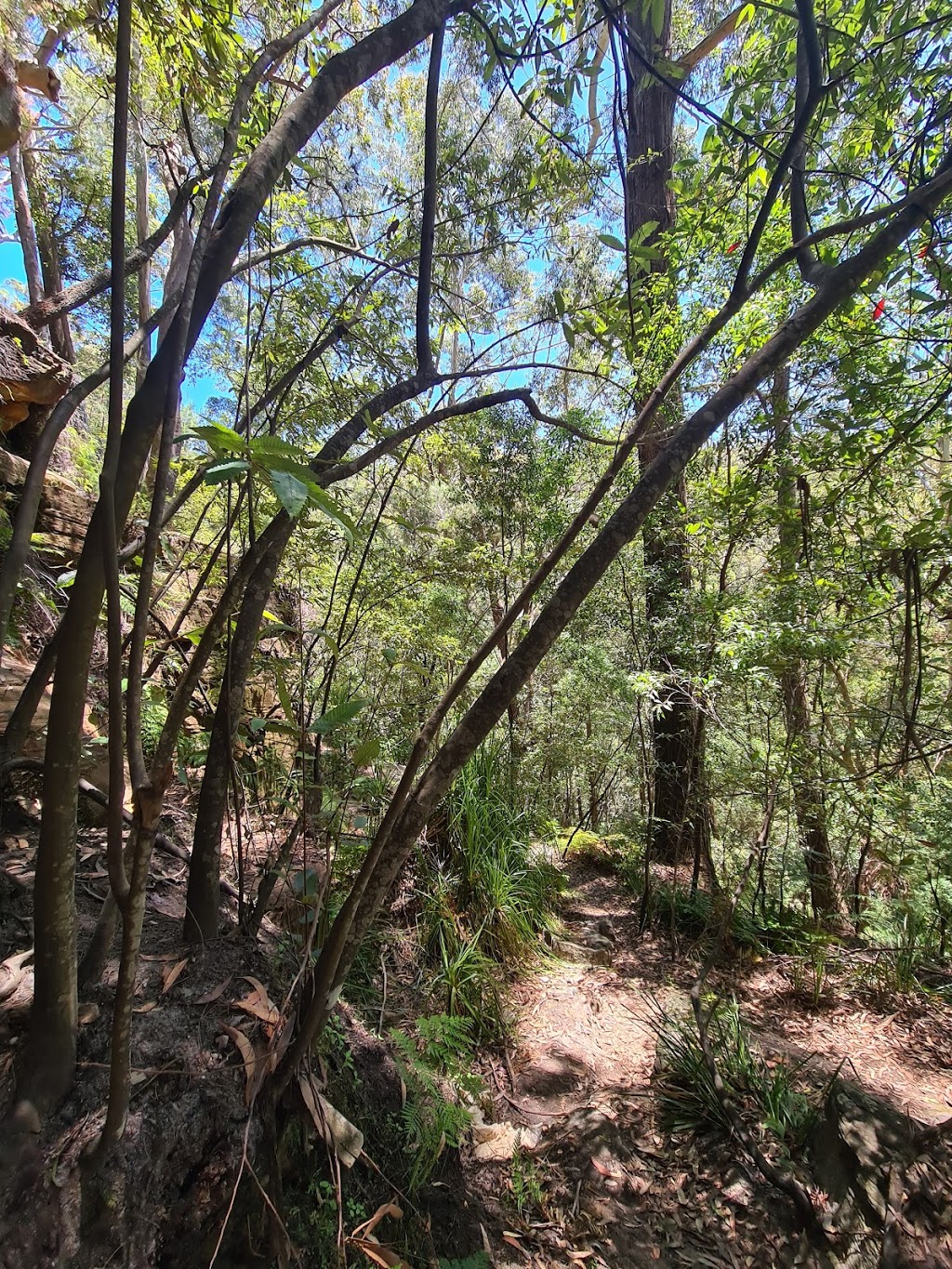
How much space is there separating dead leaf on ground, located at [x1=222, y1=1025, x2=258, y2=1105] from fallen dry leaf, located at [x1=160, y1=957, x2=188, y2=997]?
0.70 ft

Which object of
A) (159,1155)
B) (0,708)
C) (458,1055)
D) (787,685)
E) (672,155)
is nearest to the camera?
(159,1155)

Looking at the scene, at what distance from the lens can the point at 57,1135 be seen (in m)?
1.06

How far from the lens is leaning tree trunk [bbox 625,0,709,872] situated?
3562 mm

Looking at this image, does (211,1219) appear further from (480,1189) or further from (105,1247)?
(480,1189)

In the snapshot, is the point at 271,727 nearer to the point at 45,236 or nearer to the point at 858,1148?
the point at 858,1148

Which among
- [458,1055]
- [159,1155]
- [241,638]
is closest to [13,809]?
[241,638]

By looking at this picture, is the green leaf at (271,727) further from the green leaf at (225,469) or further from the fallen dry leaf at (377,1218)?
the fallen dry leaf at (377,1218)

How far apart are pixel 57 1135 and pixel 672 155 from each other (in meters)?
7.09

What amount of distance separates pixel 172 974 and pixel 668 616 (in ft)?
11.2

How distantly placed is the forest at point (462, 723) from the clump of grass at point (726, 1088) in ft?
0.06

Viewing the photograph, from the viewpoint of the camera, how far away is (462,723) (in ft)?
3.89

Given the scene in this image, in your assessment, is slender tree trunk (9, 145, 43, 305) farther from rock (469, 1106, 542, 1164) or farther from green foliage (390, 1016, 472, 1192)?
rock (469, 1106, 542, 1164)

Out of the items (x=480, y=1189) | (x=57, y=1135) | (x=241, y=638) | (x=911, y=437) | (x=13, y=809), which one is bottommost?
(x=480, y=1189)

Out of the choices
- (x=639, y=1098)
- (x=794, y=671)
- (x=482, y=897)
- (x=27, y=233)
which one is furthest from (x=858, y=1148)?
(x=27, y=233)
